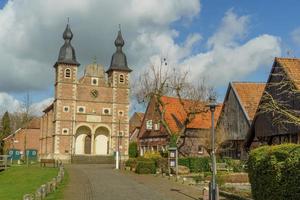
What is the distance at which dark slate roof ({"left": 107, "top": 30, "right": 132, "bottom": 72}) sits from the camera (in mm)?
70300

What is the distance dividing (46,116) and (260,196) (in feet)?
214

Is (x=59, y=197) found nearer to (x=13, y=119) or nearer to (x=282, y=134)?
(x=282, y=134)

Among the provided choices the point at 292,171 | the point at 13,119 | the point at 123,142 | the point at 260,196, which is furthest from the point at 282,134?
the point at 13,119

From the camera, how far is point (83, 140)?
69062 millimetres

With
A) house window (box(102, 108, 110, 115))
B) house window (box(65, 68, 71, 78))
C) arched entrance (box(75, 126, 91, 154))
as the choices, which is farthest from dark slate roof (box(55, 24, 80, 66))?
arched entrance (box(75, 126, 91, 154))

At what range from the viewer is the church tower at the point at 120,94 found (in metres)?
69.1

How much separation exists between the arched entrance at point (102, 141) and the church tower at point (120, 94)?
180cm

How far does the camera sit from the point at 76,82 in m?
67.4

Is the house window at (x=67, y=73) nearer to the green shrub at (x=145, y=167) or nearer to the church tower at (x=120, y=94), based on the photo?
the church tower at (x=120, y=94)

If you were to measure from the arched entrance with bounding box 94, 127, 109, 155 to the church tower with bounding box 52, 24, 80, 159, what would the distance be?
16.5 feet

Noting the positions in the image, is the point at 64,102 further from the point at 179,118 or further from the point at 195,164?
the point at 195,164

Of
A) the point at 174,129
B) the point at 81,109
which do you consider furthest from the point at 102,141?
the point at 174,129

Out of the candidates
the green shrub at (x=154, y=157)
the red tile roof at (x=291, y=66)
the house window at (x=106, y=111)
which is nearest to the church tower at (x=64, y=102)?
the house window at (x=106, y=111)

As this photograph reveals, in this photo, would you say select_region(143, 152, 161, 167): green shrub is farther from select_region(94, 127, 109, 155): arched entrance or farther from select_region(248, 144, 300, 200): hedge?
select_region(248, 144, 300, 200): hedge
